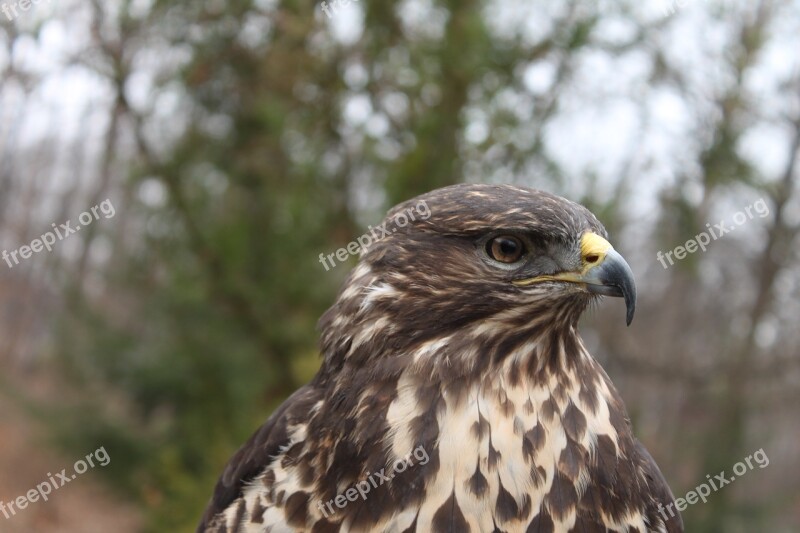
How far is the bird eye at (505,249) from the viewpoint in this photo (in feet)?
7.39

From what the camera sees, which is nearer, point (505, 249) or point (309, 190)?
point (505, 249)

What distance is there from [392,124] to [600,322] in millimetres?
3270

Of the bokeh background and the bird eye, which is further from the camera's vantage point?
the bokeh background

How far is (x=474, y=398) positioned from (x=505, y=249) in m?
0.44

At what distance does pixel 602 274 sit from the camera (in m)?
2.20

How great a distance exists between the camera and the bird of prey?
2.13 m

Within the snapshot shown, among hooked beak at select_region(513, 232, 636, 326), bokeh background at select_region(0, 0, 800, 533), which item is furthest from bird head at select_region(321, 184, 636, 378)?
bokeh background at select_region(0, 0, 800, 533)

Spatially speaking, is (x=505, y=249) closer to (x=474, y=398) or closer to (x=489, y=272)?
(x=489, y=272)

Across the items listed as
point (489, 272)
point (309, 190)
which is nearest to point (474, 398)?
point (489, 272)

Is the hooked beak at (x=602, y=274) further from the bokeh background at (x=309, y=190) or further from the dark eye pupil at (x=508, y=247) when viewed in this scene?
the bokeh background at (x=309, y=190)

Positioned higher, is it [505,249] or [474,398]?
[505,249]

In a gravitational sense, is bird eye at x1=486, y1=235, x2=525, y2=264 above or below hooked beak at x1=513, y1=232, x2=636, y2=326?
above

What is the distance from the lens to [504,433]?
216 cm

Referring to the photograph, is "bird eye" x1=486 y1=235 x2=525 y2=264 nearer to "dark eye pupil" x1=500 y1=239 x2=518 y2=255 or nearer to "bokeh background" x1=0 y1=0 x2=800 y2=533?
"dark eye pupil" x1=500 y1=239 x2=518 y2=255
